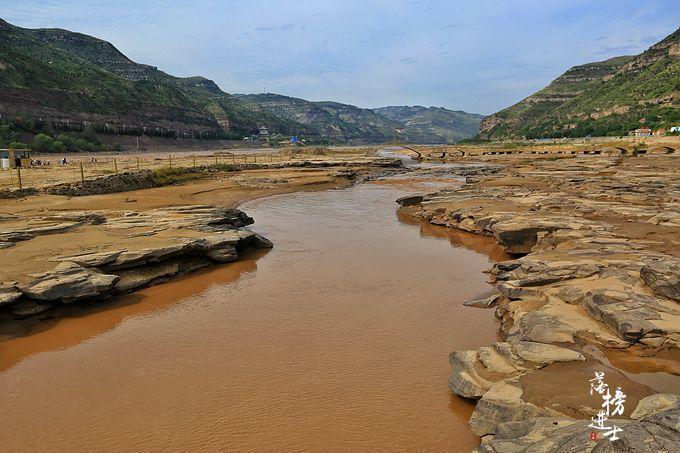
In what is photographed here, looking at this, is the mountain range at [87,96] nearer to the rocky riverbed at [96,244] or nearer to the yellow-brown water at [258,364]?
the rocky riverbed at [96,244]

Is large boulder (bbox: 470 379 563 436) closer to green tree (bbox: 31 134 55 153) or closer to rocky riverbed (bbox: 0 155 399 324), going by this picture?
rocky riverbed (bbox: 0 155 399 324)

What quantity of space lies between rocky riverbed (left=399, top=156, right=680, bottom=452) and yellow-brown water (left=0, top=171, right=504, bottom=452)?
91cm

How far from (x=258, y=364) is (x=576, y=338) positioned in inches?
265

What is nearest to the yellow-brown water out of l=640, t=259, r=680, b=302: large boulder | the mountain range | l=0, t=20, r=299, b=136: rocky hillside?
l=640, t=259, r=680, b=302: large boulder

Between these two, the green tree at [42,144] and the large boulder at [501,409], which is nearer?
the large boulder at [501,409]

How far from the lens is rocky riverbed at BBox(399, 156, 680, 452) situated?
5.76 meters

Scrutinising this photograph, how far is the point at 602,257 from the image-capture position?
13156 mm

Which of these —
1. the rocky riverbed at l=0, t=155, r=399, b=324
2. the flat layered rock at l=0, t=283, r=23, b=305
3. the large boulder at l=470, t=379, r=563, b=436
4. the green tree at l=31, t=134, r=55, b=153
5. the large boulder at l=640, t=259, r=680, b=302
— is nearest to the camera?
the large boulder at l=470, t=379, r=563, b=436

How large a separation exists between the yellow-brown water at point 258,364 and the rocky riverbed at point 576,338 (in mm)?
908

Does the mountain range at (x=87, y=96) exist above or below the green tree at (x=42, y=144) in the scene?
above

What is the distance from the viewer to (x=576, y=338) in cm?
898

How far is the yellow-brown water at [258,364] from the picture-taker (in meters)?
7.48

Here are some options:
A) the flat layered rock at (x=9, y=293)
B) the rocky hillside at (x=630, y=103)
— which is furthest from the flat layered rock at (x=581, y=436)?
the rocky hillside at (x=630, y=103)

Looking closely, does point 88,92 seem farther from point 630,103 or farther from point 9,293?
point 630,103
